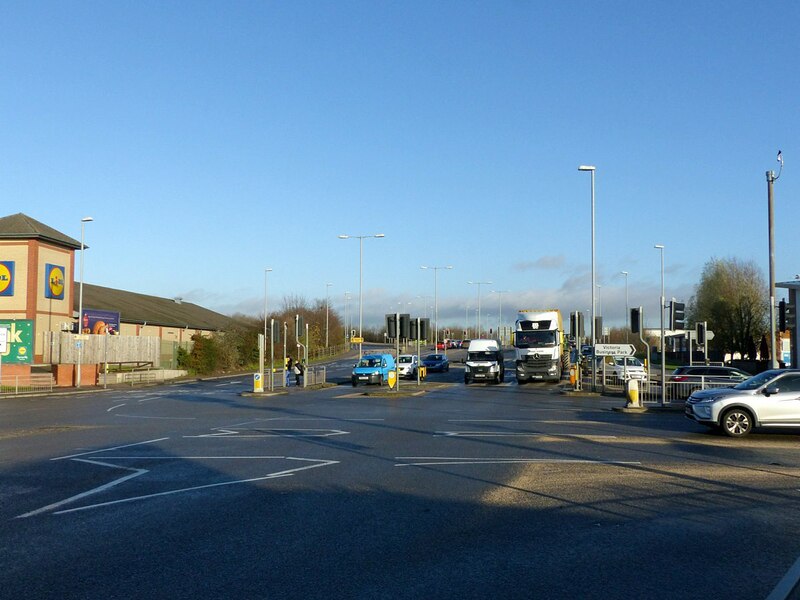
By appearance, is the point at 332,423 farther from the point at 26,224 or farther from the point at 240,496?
the point at 26,224

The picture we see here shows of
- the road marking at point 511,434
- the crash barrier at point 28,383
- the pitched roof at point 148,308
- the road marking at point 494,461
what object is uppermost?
the pitched roof at point 148,308

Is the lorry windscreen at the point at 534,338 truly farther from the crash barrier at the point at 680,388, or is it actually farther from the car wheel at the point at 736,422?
the car wheel at the point at 736,422

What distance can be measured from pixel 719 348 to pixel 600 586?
76.6m

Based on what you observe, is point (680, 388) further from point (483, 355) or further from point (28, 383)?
point (28, 383)

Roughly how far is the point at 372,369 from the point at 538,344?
9.60 meters

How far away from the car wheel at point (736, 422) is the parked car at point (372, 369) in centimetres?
2863

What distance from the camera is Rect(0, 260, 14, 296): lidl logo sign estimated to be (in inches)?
2039

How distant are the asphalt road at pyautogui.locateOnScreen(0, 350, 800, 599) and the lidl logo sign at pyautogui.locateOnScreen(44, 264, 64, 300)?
117 ft

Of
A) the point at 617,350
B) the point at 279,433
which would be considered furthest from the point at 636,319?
the point at 279,433

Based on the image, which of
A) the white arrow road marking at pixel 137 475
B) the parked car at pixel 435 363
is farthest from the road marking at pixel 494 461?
the parked car at pixel 435 363

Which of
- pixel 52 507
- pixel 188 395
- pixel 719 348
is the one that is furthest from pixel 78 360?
pixel 719 348

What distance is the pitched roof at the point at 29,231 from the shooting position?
169 feet

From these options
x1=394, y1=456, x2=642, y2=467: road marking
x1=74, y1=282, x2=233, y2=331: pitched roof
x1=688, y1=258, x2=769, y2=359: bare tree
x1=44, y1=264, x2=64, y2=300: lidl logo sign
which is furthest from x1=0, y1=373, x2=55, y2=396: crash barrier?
x1=688, y1=258, x2=769, y2=359: bare tree

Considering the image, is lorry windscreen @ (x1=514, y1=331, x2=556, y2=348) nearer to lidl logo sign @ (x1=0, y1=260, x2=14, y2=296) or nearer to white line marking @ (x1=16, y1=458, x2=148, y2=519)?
lidl logo sign @ (x1=0, y1=260, x2=14, y2=296)
